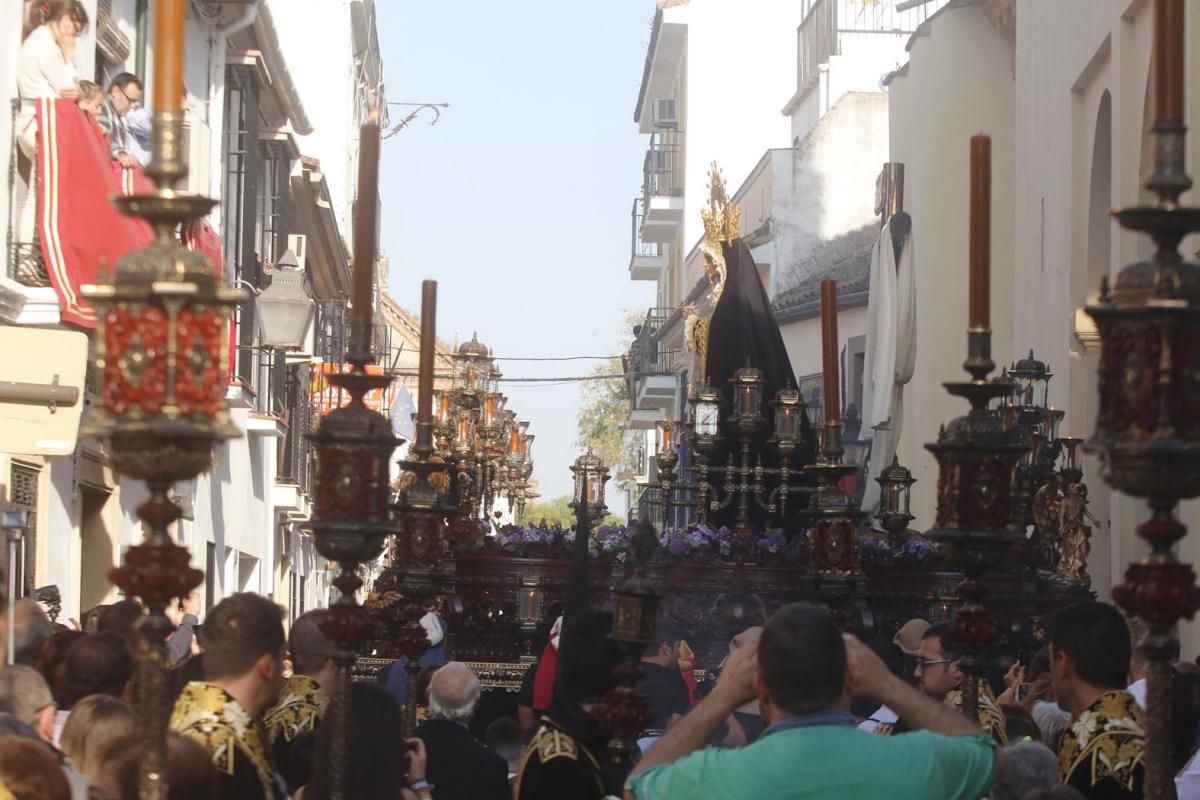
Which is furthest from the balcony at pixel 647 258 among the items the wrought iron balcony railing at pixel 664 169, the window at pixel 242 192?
the window at pixel 242 192

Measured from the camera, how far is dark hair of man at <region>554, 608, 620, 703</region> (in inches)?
227

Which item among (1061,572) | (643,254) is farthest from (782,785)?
(643,254)

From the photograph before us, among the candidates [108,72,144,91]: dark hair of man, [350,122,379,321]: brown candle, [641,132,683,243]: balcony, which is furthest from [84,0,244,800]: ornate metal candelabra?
[641,132,683,243]: balcony

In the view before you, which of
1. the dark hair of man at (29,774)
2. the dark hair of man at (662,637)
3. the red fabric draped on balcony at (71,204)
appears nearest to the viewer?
the dark hair of man at (29,774)

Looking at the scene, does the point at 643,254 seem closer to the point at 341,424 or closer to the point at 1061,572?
the point at 1061,572

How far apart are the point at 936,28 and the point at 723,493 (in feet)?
44.4

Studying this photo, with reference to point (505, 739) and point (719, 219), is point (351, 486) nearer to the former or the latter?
point (505, 739)

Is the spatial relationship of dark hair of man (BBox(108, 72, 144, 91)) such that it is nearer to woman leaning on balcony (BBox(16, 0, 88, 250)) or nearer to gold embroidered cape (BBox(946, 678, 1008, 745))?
woman leaning on balcony (BBox(16, 0, 88, 250))

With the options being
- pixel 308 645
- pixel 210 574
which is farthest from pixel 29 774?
pixel 210 574

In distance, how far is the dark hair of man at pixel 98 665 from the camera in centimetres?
692

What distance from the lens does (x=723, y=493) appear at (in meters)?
13.0

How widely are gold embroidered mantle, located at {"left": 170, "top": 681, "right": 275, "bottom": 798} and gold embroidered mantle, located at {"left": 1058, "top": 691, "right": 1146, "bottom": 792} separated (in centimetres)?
210

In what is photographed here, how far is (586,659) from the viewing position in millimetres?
5789

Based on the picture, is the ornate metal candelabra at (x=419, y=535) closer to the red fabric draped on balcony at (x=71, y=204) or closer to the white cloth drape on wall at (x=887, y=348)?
the red fabric draped on balcony at (x=71, y=204)
